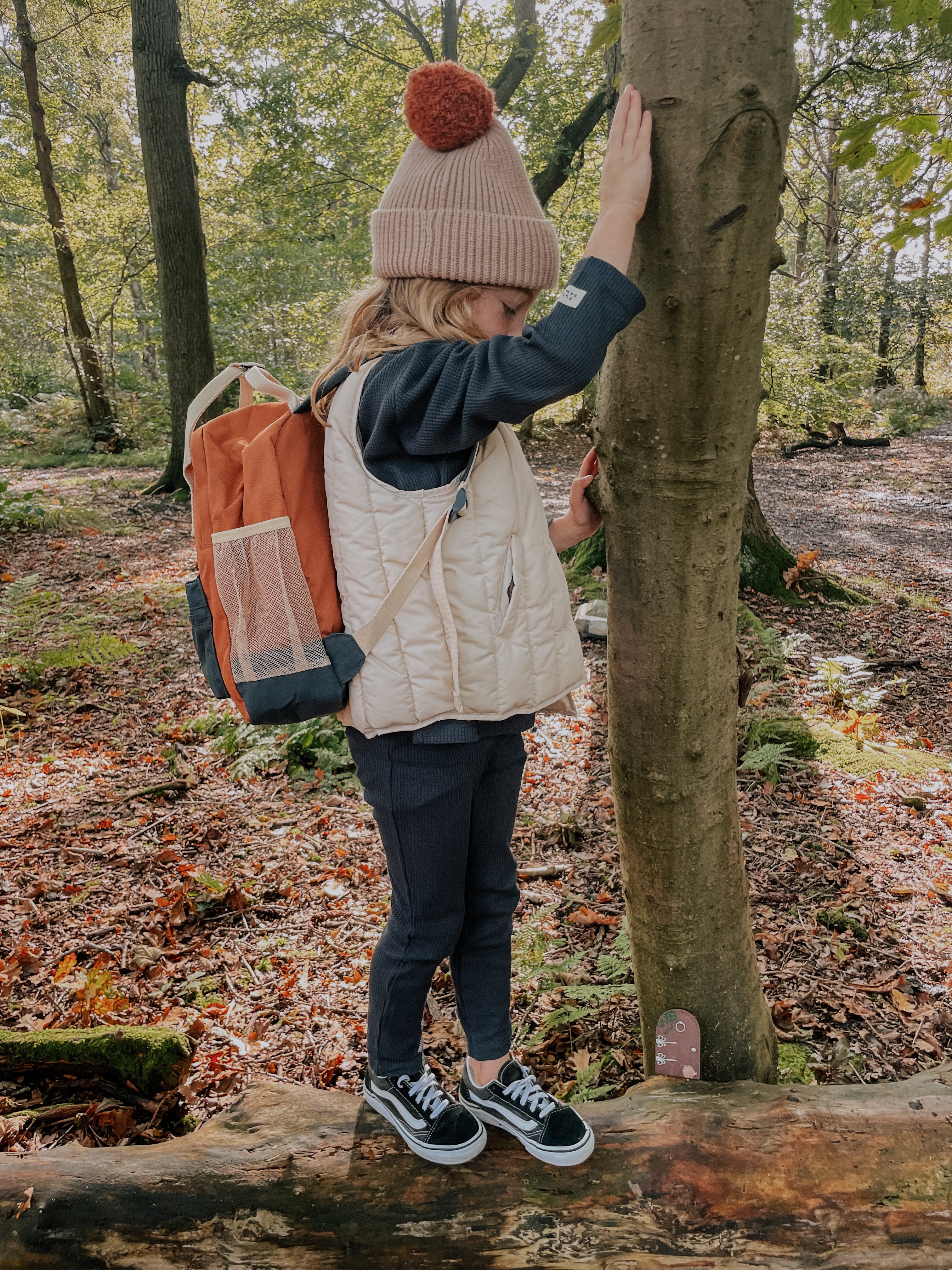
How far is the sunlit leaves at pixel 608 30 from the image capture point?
7.41ft

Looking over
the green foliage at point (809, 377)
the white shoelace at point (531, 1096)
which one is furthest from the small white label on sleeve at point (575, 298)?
the green foliage at point (809, 377)

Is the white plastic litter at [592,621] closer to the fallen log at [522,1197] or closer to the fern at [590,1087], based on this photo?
the fern at [590,1087]

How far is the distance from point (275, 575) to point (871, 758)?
324cm

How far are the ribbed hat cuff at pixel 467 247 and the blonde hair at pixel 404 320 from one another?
24 millimetres

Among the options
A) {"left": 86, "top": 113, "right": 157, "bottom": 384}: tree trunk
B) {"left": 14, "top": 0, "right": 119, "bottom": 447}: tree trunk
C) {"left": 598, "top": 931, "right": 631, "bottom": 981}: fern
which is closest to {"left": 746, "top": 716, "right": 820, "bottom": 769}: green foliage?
{"left": 598, "top": 931, "right": 631, "bottom": 981}: fern

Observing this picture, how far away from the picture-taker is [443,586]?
1.54 meters

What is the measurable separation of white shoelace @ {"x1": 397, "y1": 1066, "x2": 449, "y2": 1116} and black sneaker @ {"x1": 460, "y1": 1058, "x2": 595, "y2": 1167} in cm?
10

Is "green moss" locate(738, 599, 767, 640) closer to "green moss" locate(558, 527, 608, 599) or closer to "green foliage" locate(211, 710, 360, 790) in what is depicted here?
"green moss" locate(558, 527, 608, 599)

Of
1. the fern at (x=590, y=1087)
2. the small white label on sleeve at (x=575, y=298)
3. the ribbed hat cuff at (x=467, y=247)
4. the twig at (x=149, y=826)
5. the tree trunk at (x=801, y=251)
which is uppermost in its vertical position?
the tree trunk at (x=801, y=251)

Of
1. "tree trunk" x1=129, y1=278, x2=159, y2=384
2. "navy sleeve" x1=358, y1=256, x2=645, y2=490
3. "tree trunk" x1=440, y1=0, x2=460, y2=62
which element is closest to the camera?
"navy sleeve" x1=358, y1=256, x2=645, y2=490

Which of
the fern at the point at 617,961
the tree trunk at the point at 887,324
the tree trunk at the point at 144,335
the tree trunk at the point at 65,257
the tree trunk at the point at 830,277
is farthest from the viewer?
the tree trunk at the point at 887,324

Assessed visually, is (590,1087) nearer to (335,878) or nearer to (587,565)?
(335,878)

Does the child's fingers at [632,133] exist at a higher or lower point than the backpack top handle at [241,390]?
higher

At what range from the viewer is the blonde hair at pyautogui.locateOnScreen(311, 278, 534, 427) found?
159cm
